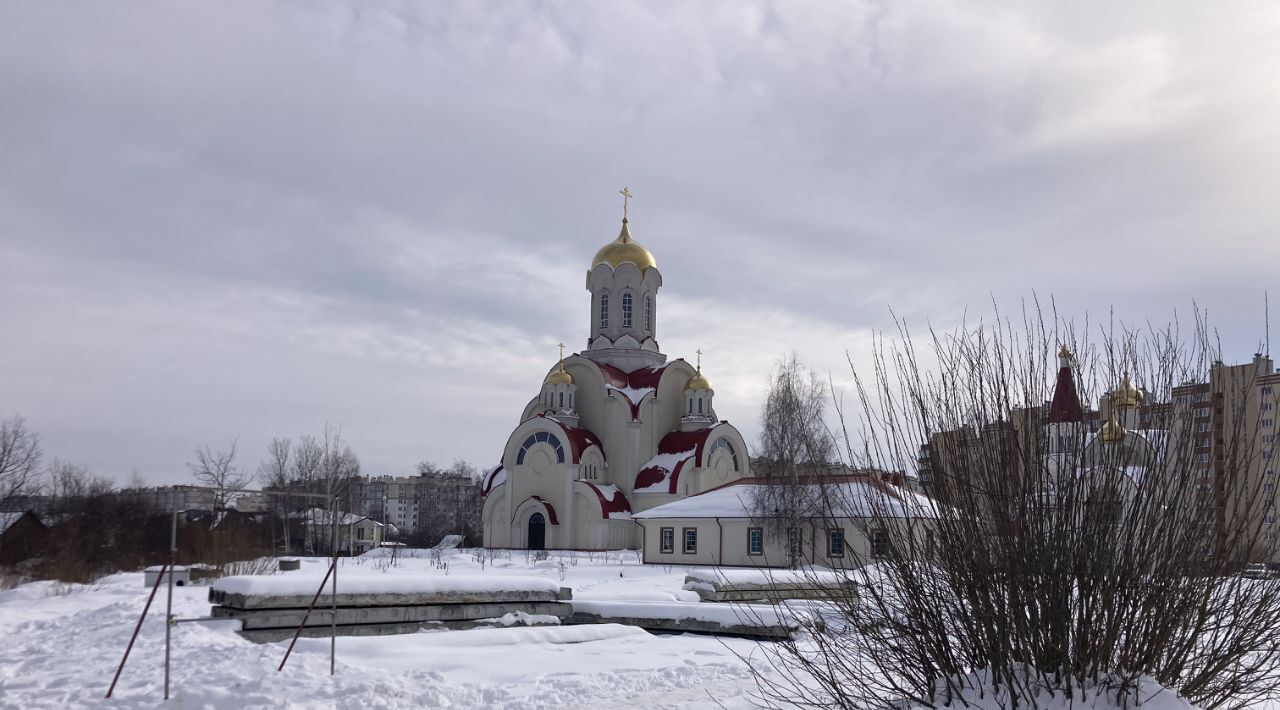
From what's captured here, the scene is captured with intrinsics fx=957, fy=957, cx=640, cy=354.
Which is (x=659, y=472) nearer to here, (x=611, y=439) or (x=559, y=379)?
(x=611, y=439)

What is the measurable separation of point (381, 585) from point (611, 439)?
33410 millimetres

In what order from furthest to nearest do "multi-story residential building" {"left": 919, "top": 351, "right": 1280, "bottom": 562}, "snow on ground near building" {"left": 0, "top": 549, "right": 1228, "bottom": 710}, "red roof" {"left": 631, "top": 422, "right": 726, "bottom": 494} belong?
"red roof" {"left": 631, "top": 422, "right": 726, "bottom": 494}
"snow on ground near building" {"left": 0, "top": 549, "right": 1228, "bottom": 710}
"multi-story residential building" {"left": 919, "top": 351, "right": 1280, "bottom": 562}

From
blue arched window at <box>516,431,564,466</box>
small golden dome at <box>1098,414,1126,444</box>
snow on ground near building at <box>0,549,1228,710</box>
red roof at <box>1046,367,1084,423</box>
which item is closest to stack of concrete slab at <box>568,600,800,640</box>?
snow on ground near building at <box>0,549,1228,710</box>

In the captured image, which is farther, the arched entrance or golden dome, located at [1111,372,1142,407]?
the arched entrance

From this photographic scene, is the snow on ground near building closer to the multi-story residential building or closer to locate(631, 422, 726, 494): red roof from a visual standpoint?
the multi-story residential building

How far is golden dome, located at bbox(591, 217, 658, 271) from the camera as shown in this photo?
49.8m

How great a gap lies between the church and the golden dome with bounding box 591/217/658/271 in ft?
0.21

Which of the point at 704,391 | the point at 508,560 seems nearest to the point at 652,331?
the point at 704,391

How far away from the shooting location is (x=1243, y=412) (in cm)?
535

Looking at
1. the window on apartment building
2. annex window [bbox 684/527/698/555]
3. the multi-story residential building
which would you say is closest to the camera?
the multi-story residential building

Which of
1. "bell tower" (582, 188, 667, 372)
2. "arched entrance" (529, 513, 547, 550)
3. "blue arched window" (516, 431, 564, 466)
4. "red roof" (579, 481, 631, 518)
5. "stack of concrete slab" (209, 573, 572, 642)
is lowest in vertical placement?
"arched entrance" (529, 513, 547, 550)

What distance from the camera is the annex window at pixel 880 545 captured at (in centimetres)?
560

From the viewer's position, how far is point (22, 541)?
75.4 feet

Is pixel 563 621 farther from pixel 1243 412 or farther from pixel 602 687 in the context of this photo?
pixel 1243 412
